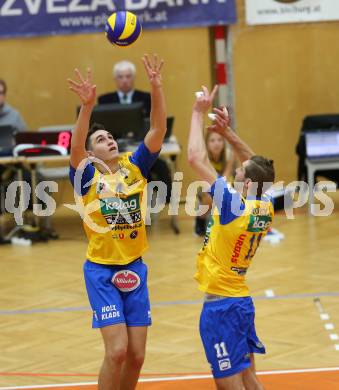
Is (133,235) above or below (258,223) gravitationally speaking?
below

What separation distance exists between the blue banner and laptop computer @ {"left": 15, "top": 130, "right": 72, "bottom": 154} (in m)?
2.47

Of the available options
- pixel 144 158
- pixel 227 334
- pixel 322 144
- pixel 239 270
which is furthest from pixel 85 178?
pixel 322 144

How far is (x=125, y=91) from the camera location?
13.8m

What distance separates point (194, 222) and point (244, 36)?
3280 millimetres

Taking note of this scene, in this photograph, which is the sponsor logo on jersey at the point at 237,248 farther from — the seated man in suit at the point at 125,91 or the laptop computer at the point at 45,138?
the seated man in suit at the point at 125,91

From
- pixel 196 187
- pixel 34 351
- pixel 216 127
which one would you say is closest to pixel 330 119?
pixel 196 187

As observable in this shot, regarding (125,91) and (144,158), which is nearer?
(144,158)

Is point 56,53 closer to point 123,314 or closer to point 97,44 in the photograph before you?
point 97,44

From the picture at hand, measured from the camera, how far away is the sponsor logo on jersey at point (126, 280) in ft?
21.2

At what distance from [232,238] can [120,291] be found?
97cm

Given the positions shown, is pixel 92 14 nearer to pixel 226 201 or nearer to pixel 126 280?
pixel 126 280

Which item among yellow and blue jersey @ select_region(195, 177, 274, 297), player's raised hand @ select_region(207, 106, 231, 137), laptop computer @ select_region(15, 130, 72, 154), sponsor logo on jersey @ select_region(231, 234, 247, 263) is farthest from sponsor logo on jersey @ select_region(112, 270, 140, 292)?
laptop computer @ select_region(15, 130, 72, 154)

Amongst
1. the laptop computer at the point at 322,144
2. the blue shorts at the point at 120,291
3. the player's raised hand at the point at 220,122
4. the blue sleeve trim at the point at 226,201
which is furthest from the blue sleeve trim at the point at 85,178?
the laptop computer at the point at 322,144

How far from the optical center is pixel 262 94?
15.4m
